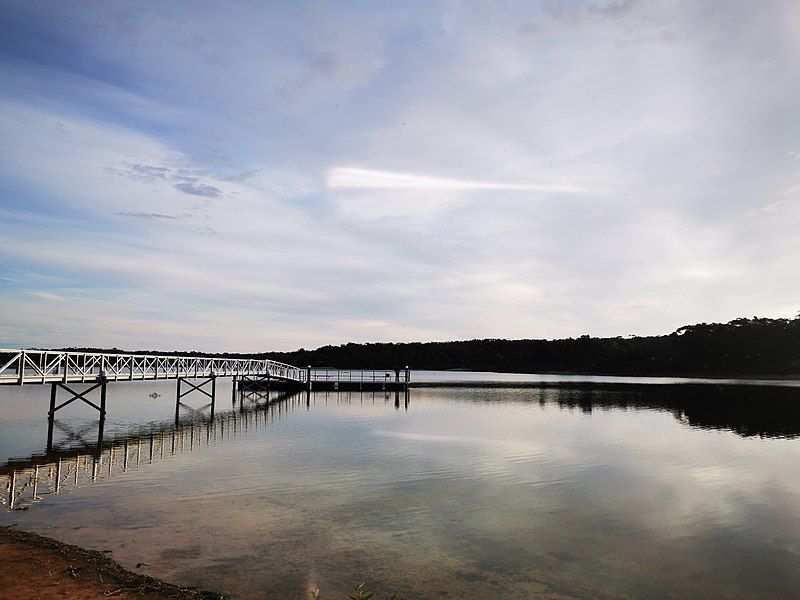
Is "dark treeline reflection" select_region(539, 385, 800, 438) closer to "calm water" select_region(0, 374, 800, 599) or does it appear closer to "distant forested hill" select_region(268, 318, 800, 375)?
"calm water" select_region(0, 374, 800, 599)

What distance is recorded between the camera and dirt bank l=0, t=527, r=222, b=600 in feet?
34.4

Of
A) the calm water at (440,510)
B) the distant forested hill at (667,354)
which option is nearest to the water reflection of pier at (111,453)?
the calm water at (440,510)

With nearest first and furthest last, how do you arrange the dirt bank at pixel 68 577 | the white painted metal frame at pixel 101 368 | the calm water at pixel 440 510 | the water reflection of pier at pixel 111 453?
the dirt bank at pixel 68 577 < the calm water at pixel 440 510 < the water reflection of pier at pixel 111 453 < the white painted metal frame at pixel 101 368

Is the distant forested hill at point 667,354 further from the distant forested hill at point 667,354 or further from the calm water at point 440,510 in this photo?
the calm water at point 440,510

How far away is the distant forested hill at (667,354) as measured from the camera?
126138 mm

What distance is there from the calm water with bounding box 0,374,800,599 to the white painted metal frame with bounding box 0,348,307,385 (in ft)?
11.8

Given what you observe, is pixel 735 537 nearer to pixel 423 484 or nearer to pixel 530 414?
pixel 423 484

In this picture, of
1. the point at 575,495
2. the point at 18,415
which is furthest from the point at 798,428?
the point at 18,415

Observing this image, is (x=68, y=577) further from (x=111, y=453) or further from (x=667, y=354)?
(x=667, y=354)

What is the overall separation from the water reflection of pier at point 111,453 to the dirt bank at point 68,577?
526 cm

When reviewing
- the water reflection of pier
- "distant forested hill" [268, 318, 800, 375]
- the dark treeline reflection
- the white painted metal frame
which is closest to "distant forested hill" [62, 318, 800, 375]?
"distant forested hill" [268, 318, 800, 375]

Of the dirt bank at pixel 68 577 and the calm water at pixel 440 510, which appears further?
the calm water at pixel 440 510

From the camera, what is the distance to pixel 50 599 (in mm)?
10070

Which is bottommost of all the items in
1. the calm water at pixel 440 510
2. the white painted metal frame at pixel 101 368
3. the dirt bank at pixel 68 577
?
the calm water at pixel 440 510
